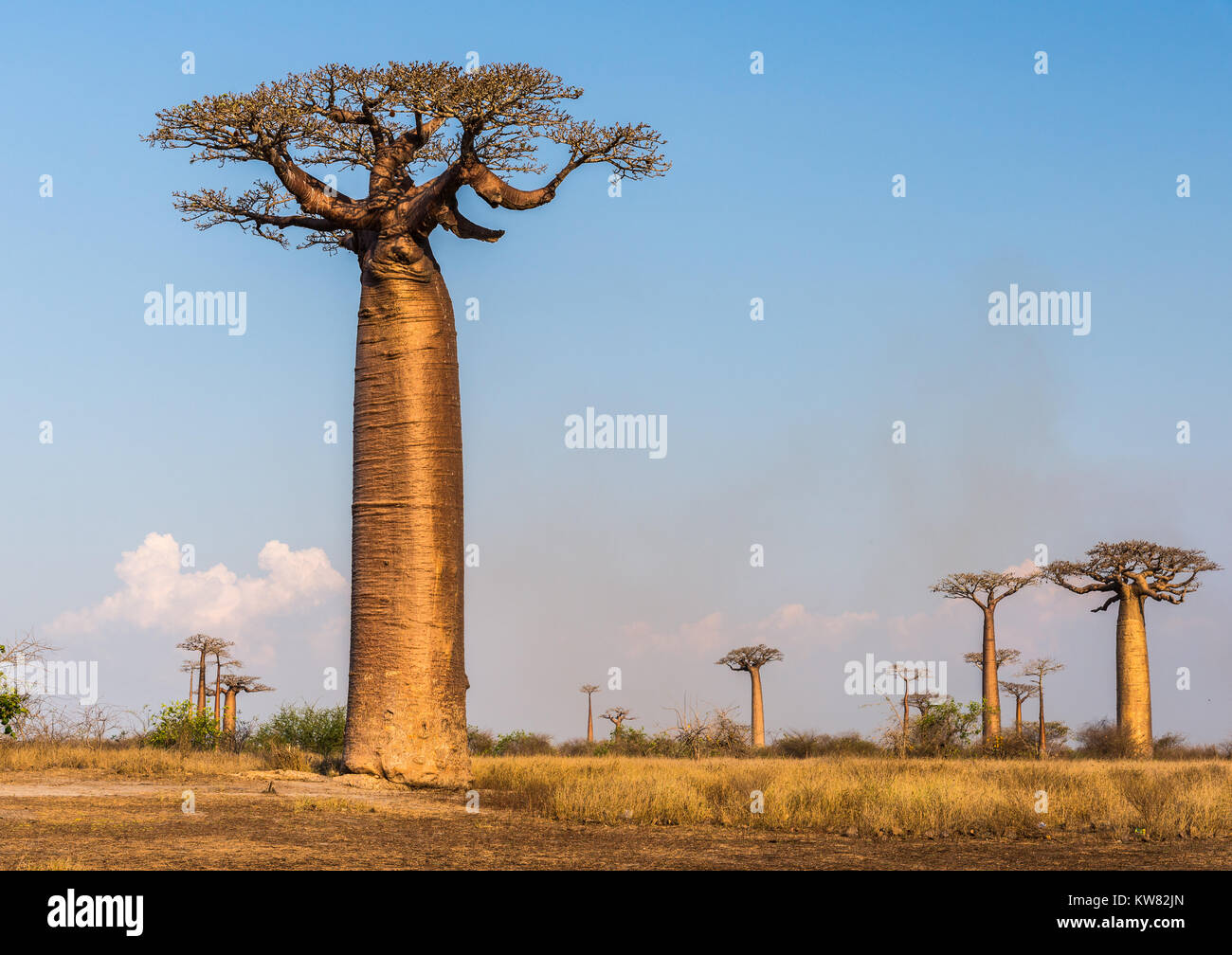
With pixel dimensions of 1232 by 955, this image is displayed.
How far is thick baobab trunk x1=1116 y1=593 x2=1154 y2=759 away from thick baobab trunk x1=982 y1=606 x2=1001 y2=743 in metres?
2.54

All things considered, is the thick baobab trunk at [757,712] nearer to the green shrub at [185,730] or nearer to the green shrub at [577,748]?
the green shrub at [577,748]

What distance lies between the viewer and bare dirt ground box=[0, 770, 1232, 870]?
20.0ft

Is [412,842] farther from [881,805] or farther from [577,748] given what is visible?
[577,748]

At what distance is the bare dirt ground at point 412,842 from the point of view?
6094 millimetres

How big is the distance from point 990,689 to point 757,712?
302 inches

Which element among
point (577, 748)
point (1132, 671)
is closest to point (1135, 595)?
point (1132, 671)

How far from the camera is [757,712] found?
33250 millimetres

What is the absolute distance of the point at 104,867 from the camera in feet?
18.0

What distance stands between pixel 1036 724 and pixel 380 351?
27.5 metres

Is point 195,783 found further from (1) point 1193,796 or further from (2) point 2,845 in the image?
(1) point 1193,796

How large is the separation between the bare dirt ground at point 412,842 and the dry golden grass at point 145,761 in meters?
2.33

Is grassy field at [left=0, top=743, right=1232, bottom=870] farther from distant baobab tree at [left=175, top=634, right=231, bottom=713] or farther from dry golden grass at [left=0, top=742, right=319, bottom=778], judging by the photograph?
distant baobab tree at [left=175, top=634, right=231, bottom=713]

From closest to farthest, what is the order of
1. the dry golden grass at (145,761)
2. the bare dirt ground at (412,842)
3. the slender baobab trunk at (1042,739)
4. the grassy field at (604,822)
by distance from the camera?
the bare dirt ground at (412,842)
the grassy field at (604,822)
the dry golden grass at (145,761)
the slender baobab trunk at (1042,739)

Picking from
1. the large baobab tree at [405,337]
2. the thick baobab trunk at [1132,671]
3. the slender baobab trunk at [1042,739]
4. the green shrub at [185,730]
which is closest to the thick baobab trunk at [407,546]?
the large baobab tree at [405,337]
